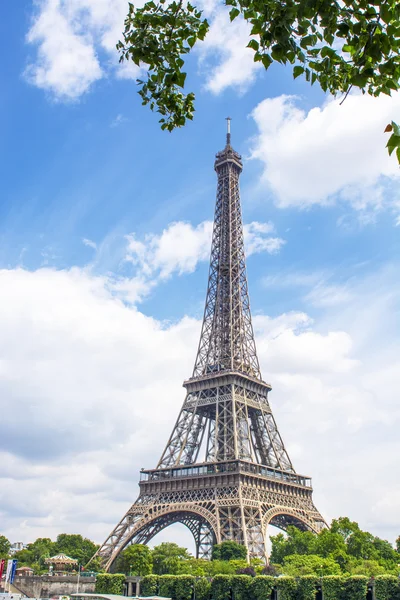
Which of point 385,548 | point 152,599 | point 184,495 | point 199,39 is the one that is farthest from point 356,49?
point 385,548

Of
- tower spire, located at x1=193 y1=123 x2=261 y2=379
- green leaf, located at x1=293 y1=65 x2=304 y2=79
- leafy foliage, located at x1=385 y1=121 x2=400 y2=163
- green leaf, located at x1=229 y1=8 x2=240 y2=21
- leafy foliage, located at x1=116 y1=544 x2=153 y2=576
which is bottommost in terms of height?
leafy foliage, located at x1=116 y1=544 x2=153 y2=576

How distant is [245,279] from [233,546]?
44459 millimetres

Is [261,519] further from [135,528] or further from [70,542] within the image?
[70,542]

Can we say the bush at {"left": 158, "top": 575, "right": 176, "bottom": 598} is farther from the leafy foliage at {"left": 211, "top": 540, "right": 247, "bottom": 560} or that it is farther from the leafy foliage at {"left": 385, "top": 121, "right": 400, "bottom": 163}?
the leafy foliage at {"left": 385, "top": 121, "right": 400, "bottom": 163}

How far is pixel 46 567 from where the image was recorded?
104375 millimetres

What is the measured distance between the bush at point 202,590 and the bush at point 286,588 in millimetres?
7941

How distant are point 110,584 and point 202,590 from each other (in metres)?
12.0

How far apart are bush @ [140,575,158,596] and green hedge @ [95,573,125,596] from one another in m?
2.53

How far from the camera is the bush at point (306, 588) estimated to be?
50.2 m

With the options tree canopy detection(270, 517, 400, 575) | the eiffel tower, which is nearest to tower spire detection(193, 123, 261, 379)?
the eiffel tower

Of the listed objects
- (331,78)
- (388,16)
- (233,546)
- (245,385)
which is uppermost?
(245,385)

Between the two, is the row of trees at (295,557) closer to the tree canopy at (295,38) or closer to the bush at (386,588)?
the bush at (386,588)

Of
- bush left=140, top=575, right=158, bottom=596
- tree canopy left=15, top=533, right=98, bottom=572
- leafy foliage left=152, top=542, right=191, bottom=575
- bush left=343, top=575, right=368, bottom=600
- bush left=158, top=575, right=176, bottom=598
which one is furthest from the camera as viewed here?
tree canopy left=15, top=533, right=98, bottom=572

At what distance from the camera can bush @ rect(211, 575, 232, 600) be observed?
52656mm
